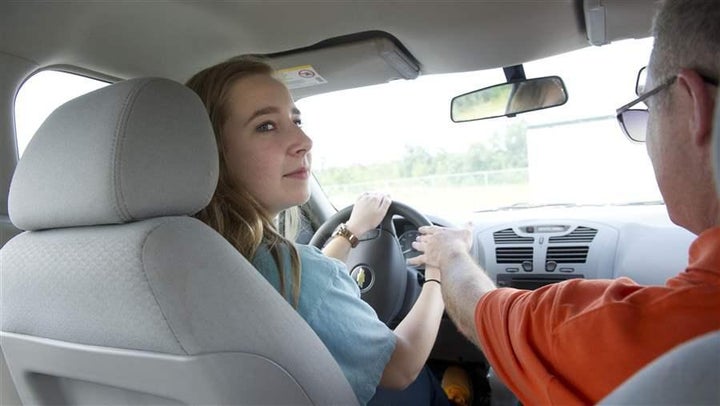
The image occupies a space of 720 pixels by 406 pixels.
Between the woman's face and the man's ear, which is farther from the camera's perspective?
the woman's face

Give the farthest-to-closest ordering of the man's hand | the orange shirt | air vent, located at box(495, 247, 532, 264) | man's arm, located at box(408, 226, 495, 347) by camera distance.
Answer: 1. air vent, located at box(495, 247, 532, 264)
2. the man's hand
3. man's arm, located at box(408, 226, 495, 347)
4. the orange shirt

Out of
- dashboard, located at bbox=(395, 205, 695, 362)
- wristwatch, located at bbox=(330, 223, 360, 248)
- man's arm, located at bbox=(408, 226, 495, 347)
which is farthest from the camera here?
dashboard, located at bbox=(395, 205, 695, 362)

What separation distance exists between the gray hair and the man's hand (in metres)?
1.00

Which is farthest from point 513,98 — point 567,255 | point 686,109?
point 686,109

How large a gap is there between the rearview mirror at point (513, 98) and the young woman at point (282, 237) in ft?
4.37

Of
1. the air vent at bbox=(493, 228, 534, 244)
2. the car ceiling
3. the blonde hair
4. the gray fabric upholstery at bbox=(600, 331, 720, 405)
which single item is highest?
the car ceiling

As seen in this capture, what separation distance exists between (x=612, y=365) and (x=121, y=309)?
0.99 meters

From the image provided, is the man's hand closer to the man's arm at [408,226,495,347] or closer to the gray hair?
the man's arm at [408,226,495,347]

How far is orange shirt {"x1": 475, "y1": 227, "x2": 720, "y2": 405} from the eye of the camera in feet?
3.34

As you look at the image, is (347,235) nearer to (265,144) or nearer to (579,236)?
(265,144)

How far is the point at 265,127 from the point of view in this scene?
1.86 metres

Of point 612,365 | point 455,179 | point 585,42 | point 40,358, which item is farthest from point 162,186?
point 455,179

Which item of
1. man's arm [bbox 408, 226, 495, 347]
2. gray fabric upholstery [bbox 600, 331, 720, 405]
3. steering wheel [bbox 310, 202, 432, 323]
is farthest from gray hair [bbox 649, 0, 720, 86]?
steering wheel [bbox 310, 202, 432, 323]

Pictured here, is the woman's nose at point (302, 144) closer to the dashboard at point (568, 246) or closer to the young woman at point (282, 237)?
the young woman at point (282, 237)
